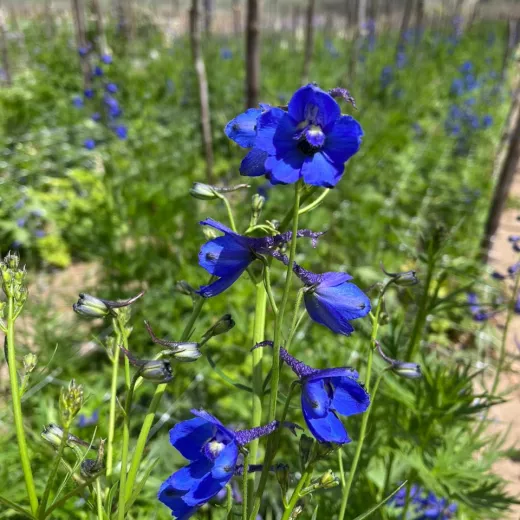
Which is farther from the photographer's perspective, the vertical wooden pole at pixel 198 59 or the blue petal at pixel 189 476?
the vertical wooden pole at pixel 198 59

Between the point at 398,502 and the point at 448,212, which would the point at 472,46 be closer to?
the point at 448,212

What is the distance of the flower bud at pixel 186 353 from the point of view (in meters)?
0.74

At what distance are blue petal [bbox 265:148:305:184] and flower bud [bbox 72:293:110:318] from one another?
0.32 m

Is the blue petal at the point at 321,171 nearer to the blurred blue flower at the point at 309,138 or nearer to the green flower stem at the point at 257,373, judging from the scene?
the blurred blue flower at the point at 309,138

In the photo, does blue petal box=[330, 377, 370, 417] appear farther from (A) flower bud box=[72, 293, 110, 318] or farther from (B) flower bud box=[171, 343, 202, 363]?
(A) flower bud box=[72, 293, 110, 318]

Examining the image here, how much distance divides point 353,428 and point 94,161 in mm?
4106

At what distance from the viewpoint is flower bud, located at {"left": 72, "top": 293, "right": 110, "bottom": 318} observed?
79 centimetres

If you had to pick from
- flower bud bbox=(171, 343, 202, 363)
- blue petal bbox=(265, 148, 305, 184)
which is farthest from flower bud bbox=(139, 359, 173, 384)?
blue petal bbox=(265, 148, 305, 184)

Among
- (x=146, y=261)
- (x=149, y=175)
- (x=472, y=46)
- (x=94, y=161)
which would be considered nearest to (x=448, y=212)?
(x=149, y=175)

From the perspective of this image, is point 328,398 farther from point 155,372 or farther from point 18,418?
point 18,418

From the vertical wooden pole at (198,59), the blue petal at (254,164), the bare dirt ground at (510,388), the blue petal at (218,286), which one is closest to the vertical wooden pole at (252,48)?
the vertical wooden pole at (198,59)

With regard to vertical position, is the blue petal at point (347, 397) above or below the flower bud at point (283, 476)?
above

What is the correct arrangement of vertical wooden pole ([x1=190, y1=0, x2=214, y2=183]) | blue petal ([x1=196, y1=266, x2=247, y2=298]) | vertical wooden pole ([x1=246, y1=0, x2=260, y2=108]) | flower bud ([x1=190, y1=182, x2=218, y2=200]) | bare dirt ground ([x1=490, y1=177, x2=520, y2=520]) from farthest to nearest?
vertical wooden pole ([x1=246, y1=0, x2=260, y2=108])
vertical wooden pole ([x1=190, y1=0, x2=214, y2=183])
bare dirt ground ([x1=490, y1=177, x2=520, y2=520])
flower bud ([x1=190, y1=182, x2=218, y2=200])
blue petal ([x1=196, y1=266, x2=247, y2=298])

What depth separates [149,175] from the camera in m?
4.19
